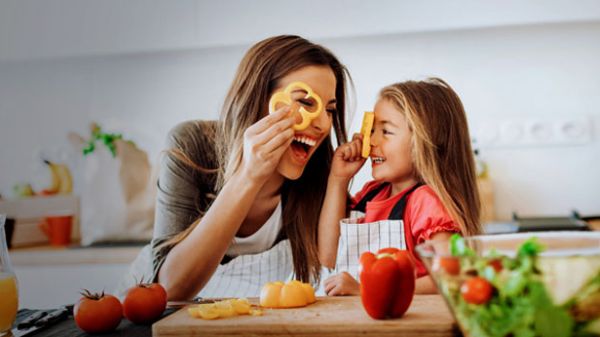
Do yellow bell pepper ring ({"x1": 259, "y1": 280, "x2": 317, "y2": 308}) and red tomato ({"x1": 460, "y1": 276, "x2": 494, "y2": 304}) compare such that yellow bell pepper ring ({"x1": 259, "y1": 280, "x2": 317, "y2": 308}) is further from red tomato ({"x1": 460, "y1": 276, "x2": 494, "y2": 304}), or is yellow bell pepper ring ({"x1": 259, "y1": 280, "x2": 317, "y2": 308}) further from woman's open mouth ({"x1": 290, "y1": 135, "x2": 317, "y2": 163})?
woman's open mouth ({"x1": 290, "y1": 135, "x2": 317, "y2": 163})

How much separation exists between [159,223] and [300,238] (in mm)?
348

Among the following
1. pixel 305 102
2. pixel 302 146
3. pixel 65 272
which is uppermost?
pixel 305 102

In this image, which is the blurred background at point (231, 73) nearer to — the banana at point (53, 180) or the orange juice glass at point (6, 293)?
the banana at point (53, 180)

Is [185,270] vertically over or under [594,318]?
under

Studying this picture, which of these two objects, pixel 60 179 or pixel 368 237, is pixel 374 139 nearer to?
pixel 368 237

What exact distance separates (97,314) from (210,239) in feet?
1.47

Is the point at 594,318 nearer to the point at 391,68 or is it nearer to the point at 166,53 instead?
the point at 391,68

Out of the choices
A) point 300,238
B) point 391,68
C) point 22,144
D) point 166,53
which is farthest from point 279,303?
point 22,144

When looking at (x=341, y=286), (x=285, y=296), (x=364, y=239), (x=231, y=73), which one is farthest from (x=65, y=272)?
(x=285, y=296)

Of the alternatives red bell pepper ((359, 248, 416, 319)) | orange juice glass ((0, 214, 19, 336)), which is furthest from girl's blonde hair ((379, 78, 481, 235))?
orange juice glass ((0, 214, 19, 336))

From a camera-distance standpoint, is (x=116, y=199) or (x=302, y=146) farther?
→ (x=116, y=199)

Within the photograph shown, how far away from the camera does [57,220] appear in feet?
9.36

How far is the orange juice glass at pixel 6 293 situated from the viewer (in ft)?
3.23

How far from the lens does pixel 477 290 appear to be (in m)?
0.71
